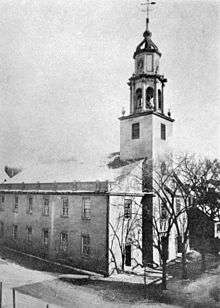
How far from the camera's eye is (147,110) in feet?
91.3

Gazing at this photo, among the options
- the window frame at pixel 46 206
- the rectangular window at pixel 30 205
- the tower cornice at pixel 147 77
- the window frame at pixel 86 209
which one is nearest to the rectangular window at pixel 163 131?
the tower cornice at pixel 147 77

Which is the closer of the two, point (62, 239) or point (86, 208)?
point (86, 208)

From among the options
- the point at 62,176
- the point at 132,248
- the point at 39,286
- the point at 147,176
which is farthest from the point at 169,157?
the point at 39,286

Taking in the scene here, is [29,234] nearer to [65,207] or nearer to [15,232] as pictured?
[15,232]

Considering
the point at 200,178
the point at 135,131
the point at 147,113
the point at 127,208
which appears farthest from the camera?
the point at 135,131

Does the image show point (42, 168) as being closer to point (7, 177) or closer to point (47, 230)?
point (7, 177)

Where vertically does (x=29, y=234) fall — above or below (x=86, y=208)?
below

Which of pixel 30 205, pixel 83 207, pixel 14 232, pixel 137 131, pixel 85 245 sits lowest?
pixel 14 232

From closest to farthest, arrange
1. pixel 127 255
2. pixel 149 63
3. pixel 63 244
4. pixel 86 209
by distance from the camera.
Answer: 1. pixel 86 209
2. pixel 127 255
3. pixel 63 244
4. pixel 149 63

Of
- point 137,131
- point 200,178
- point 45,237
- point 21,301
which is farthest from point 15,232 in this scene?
point 200,178

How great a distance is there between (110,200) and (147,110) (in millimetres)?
9470

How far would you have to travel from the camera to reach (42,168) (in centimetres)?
3484

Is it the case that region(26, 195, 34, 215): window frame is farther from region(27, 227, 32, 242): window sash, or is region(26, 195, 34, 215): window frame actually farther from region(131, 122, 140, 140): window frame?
region(131, 122, 140, 140): window frame

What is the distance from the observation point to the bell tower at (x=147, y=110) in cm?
2753
